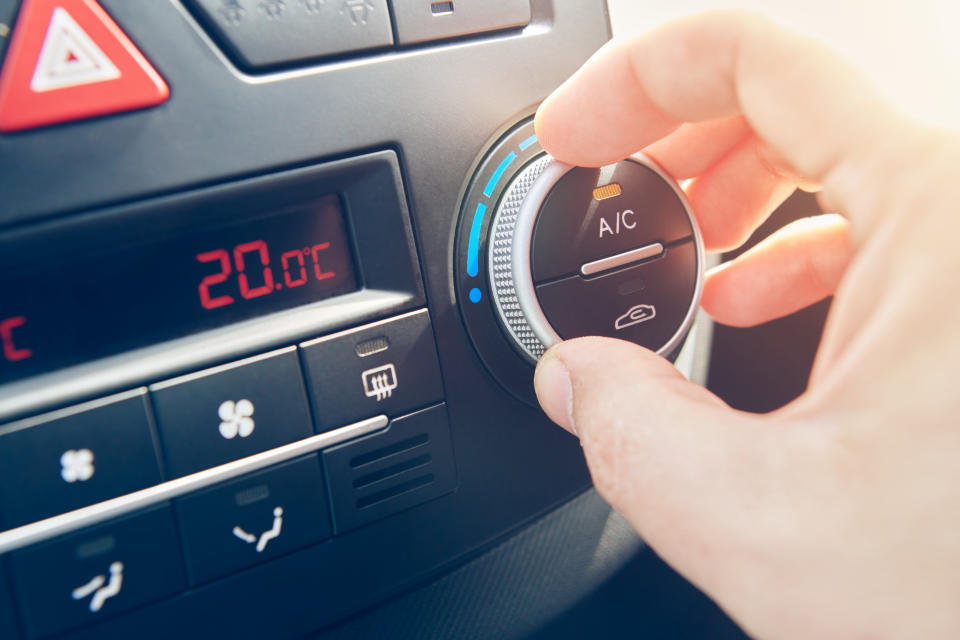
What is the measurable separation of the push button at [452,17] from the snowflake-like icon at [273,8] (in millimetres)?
73

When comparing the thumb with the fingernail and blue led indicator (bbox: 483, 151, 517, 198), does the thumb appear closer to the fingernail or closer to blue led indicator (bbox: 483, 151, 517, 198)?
the fingernail

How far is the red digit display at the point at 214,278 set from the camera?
449 mm

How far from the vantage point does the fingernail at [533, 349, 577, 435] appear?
44cm

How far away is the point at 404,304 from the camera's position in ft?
1.62

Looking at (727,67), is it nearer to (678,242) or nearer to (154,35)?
(678,242)

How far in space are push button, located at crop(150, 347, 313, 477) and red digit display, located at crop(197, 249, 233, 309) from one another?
0.04m

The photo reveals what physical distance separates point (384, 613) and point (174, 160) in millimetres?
335

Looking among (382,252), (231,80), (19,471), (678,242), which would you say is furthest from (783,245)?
(19,471)

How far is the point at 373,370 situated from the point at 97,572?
200 mm

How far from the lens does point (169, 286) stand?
1.45ft

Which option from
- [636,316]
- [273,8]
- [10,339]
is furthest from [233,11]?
[636,316]

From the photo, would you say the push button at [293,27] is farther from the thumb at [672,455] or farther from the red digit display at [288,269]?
the thumb at [672,455]

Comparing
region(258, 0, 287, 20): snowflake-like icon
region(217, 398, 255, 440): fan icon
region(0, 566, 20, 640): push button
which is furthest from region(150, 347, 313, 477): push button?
region(258, 0, 287, 20): snowflake-like icon

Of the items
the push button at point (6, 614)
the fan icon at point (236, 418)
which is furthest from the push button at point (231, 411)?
the push button at point (6, 614)
